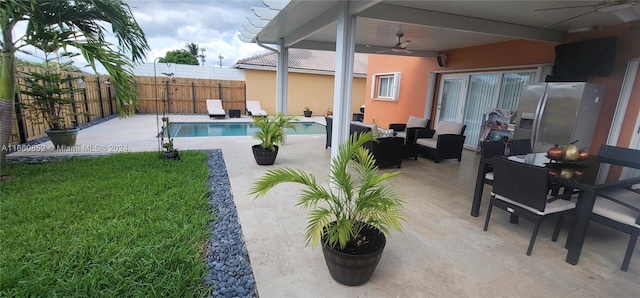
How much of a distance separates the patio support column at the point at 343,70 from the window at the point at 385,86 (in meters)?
6.42

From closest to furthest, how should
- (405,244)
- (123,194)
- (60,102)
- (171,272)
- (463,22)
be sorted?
(171,272) → (405,244) → (123,194) → (463,22) → (60,102)

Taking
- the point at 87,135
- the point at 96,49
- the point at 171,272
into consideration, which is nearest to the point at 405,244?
the point at 171,272

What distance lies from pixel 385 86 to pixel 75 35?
9013 millimetres

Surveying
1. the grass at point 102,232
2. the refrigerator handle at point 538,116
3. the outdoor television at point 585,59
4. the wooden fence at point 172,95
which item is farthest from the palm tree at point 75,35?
the outdoor television at point 585,59

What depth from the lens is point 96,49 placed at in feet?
11.6

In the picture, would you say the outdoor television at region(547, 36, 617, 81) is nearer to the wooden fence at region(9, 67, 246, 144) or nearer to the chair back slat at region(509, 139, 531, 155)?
the chair back slat at region(509, 139, 531, 155)

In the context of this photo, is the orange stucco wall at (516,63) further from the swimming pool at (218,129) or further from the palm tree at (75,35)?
the palm tree at (75,35)

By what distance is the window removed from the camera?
383 inches

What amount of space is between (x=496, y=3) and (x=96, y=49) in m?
5.28

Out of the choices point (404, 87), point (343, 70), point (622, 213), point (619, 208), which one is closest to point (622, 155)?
point (619, 208)

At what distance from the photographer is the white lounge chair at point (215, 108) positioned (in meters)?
12.6

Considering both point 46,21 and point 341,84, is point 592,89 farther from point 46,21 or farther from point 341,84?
point 46,21

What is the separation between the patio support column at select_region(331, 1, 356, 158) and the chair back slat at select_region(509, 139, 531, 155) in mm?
2160

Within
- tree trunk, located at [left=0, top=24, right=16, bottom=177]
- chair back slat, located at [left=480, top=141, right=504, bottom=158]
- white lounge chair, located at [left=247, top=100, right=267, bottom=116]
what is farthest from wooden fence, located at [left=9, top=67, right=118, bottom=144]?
white lounge chair, located at [left=247, top=100, right=267, bottom=116]
